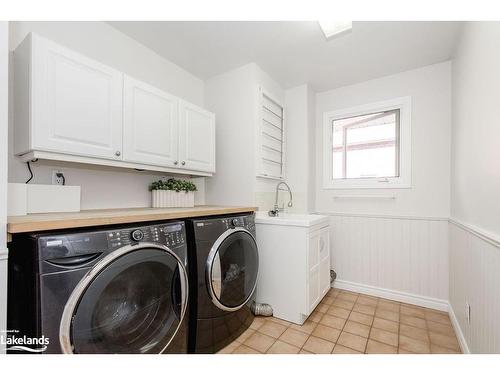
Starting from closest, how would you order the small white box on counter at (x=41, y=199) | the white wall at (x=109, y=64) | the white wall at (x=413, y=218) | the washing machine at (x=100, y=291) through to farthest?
1. the washing machine at (x=100, y=291)
2. the small white box on counter at (x=41, y=199)
3. the white wall at (x=109, y=64)
4. the white wall at (x=413, y=218)

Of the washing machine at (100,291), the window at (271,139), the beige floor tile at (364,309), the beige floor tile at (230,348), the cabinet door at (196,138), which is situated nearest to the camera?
the washing machine at (100,291)

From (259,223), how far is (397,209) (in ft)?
4.88

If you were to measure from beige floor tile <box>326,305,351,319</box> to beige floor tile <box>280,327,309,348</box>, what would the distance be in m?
0.46

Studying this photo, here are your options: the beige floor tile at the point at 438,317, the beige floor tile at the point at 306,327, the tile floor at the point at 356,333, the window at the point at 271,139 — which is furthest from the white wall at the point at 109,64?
the beige floor tile at the point at 438,317

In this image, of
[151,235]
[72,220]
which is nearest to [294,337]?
[151,235]

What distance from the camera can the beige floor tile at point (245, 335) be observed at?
5.41 ft

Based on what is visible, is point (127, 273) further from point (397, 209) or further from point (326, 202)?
point (397, 209)

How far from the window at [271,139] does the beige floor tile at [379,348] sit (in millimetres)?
1578

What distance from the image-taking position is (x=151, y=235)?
3.91 feet

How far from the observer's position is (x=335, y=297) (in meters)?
2.40

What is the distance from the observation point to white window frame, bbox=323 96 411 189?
7.68 ft

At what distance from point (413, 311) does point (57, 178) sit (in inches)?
121

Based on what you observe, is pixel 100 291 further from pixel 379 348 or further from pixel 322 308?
pixel 322 308

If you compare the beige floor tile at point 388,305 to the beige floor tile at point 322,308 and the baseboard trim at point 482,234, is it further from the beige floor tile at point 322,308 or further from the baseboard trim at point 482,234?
the baseboard trim at point 482,234
